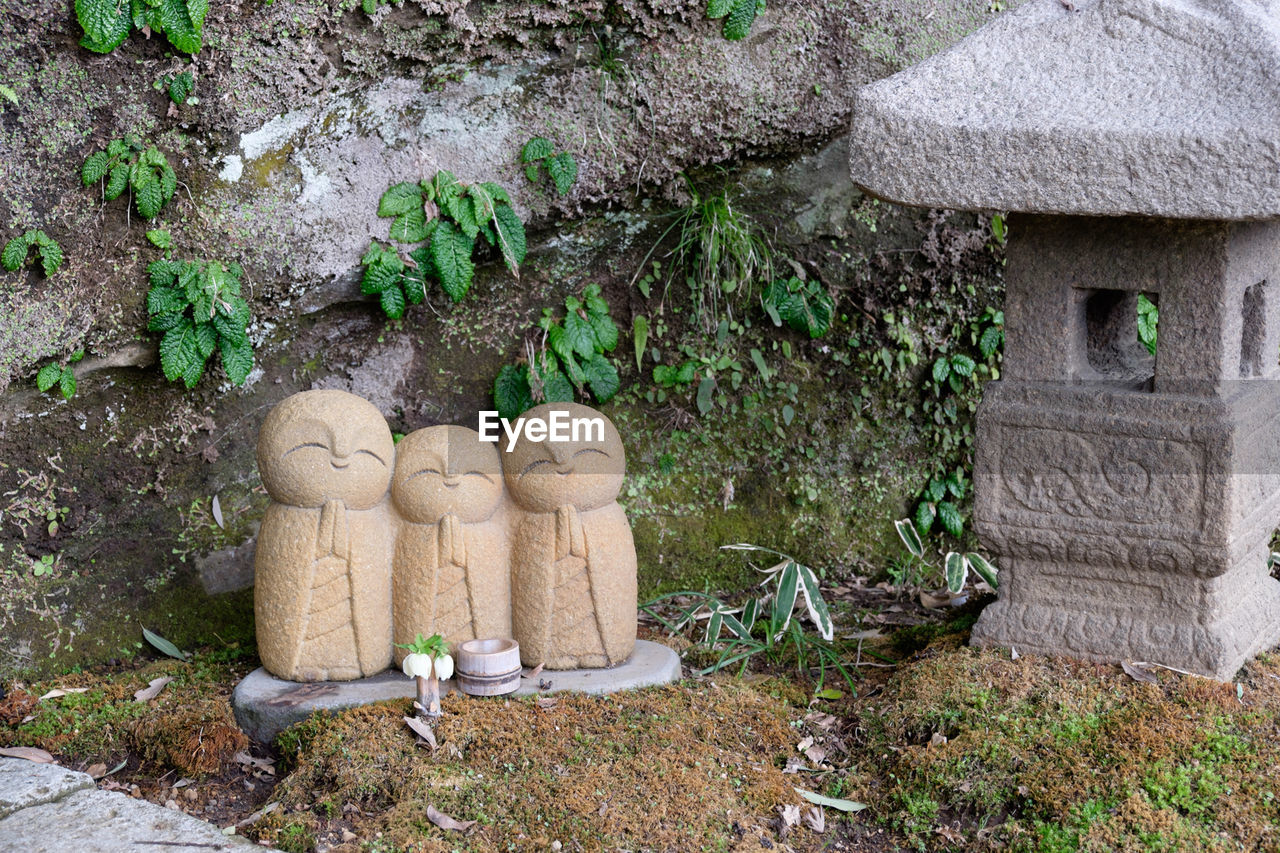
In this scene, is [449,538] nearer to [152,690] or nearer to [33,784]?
[152,690]

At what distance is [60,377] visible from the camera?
4.21 m

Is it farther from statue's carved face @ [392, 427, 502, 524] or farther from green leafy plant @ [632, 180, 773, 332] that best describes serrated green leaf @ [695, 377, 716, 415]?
statue's carved face @ [392, 427, 502, 524]

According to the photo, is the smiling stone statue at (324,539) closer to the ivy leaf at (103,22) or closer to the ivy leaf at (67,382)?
the ivy leaf at (67,382)

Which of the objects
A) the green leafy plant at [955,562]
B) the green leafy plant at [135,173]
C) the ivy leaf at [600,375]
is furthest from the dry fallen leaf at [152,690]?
the green leafy plant at [955,562]

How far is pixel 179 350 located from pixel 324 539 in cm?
103

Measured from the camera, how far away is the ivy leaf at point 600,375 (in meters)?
4.85

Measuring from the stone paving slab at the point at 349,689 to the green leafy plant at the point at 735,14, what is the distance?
244 cm

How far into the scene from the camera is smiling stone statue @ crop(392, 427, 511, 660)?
151 inches

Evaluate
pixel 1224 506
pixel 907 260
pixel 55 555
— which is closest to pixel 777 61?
pixel 907 260

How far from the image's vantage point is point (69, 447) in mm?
4344

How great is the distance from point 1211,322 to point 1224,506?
1.79ft

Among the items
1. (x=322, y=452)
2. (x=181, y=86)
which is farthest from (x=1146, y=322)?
(x=181, y=86)

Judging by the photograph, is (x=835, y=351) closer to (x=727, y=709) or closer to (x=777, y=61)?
(x=777, y=61)

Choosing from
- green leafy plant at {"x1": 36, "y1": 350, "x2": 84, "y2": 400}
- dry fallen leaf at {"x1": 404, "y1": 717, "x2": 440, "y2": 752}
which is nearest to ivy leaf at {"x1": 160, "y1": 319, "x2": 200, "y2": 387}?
green leafy plant at {"x1": 36, "y1": 350, "x2": 84, "y2": 400}
